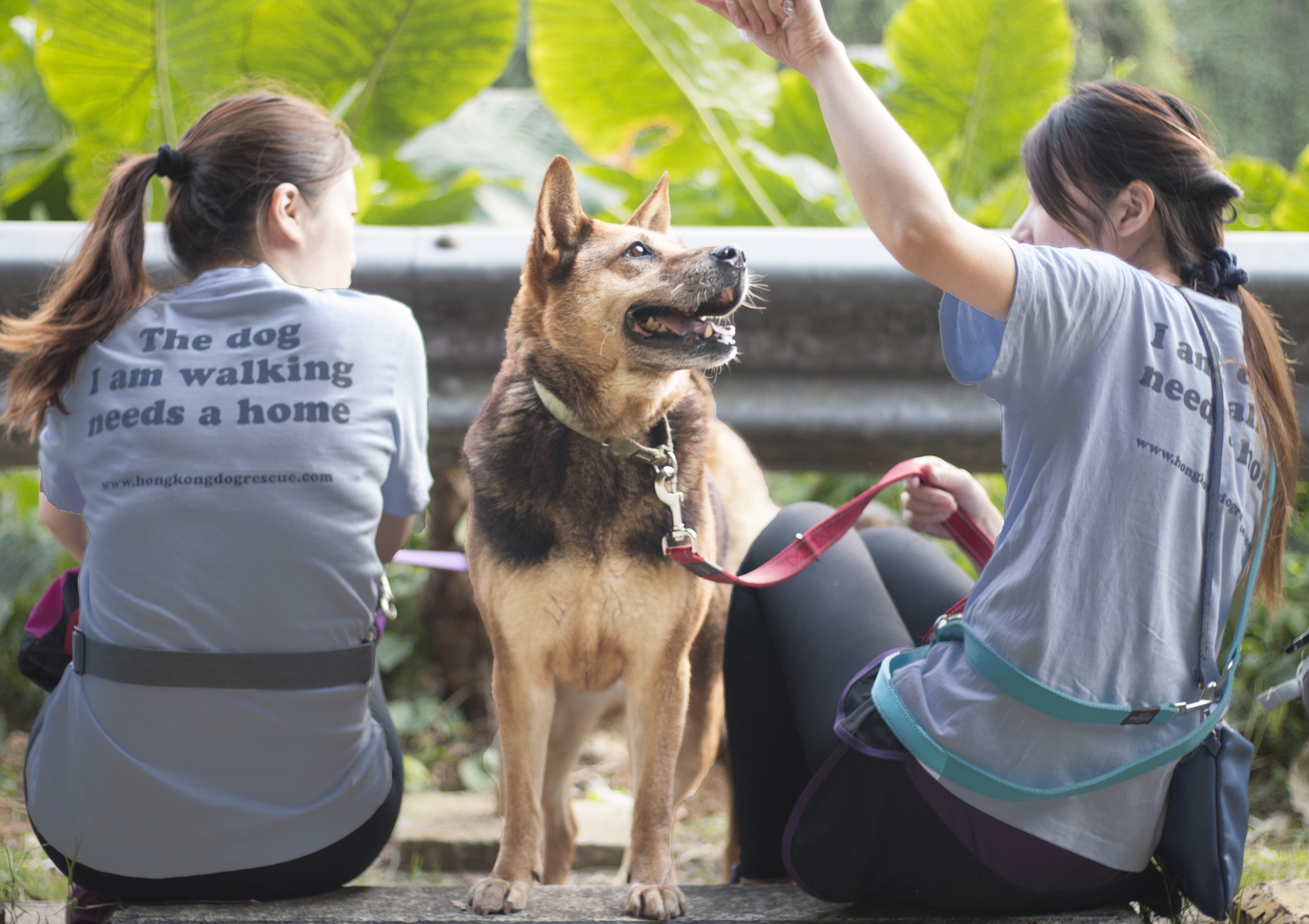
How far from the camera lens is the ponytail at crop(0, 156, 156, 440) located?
1810 mm

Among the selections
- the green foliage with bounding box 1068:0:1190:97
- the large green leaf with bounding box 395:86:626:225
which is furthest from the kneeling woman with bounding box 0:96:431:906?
the green foliage with bounding box 1068:0:1190:97

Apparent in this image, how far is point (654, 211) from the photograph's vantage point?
86.2 inches

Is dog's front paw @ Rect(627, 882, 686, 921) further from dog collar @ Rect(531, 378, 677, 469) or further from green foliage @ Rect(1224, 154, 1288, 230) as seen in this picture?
green foliage @ Rect(1224, 154, 1288, 230)

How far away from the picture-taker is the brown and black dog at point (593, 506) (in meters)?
1.98

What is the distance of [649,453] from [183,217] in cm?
101

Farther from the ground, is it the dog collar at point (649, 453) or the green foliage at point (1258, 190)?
the green foliage at point (1258, 190)

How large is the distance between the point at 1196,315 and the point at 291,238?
1611mm

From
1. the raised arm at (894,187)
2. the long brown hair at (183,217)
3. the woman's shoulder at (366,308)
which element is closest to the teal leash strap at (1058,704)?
the raised arm at (894,187)

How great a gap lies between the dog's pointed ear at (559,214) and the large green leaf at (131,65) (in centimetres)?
222

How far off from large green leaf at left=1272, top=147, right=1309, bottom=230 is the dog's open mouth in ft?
8.92

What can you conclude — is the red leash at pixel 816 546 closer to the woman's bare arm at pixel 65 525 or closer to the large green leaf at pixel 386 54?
the woman's bare arm at pixel 65 525

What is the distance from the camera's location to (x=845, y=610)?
79.0 inches

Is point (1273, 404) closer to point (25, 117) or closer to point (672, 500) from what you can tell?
point (672, 500)

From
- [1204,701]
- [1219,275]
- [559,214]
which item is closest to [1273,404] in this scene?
[1219,275]
